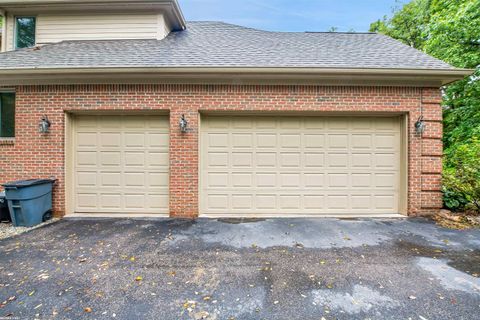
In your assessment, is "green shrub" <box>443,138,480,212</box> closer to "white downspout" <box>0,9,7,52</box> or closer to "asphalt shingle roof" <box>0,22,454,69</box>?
"asphalt shingle roof" <box>0,22,454,69</box>

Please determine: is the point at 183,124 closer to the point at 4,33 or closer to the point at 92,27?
the point at 92,27

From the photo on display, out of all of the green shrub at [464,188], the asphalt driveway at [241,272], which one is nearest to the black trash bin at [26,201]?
the asphalt driveway at [241,272]

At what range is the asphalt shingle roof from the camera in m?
5.22

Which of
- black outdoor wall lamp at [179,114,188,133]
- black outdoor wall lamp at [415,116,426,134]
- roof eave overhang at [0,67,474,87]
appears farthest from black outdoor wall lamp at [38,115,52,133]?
black outdoor wall lamp at [415,116,426,134]

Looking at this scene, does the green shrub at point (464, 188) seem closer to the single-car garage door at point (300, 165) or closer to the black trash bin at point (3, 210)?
the single-car garage door at point (300, 165)

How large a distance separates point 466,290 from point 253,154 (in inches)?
157

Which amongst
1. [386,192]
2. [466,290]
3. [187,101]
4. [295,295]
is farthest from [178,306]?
[386,192]

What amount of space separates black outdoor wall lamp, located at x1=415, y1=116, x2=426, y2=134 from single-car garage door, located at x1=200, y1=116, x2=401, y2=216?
361 mm

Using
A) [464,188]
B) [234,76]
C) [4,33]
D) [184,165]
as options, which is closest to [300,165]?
[234,76]

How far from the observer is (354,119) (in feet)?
18.1

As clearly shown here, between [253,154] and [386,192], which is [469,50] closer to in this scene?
[386,192]

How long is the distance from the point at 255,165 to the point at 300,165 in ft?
3.56

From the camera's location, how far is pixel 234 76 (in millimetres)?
5117

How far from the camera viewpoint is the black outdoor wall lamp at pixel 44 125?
5.18 metres
